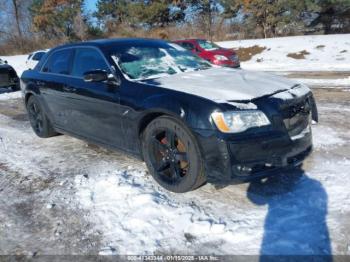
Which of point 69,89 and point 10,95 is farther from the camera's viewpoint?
point 10,95

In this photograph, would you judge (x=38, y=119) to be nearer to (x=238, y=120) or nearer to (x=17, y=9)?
(x=238, y=120)

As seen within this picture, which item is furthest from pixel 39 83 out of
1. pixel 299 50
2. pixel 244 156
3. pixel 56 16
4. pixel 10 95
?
pixel 56 16

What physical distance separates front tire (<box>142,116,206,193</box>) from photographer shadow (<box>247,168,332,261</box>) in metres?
0.65

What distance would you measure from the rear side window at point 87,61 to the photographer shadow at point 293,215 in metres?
2.30

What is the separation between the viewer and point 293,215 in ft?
10.9

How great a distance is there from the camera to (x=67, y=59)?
5332 millimetres

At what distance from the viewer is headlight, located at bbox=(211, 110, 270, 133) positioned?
3.36m

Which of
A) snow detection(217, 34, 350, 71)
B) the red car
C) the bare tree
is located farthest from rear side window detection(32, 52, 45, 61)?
the bare tree

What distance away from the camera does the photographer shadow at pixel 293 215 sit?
113 inches

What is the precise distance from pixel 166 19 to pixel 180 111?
36.8 meters

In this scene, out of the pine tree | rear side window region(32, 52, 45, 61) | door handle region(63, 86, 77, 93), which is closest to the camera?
door handle region(63, 86, 77, 93)

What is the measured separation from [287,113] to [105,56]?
226cm

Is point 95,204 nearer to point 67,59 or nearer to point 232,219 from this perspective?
point 232,219

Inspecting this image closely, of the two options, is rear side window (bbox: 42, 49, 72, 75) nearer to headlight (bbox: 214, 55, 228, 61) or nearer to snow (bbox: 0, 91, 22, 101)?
snow (bbox: 0, 91, 22, 101)
